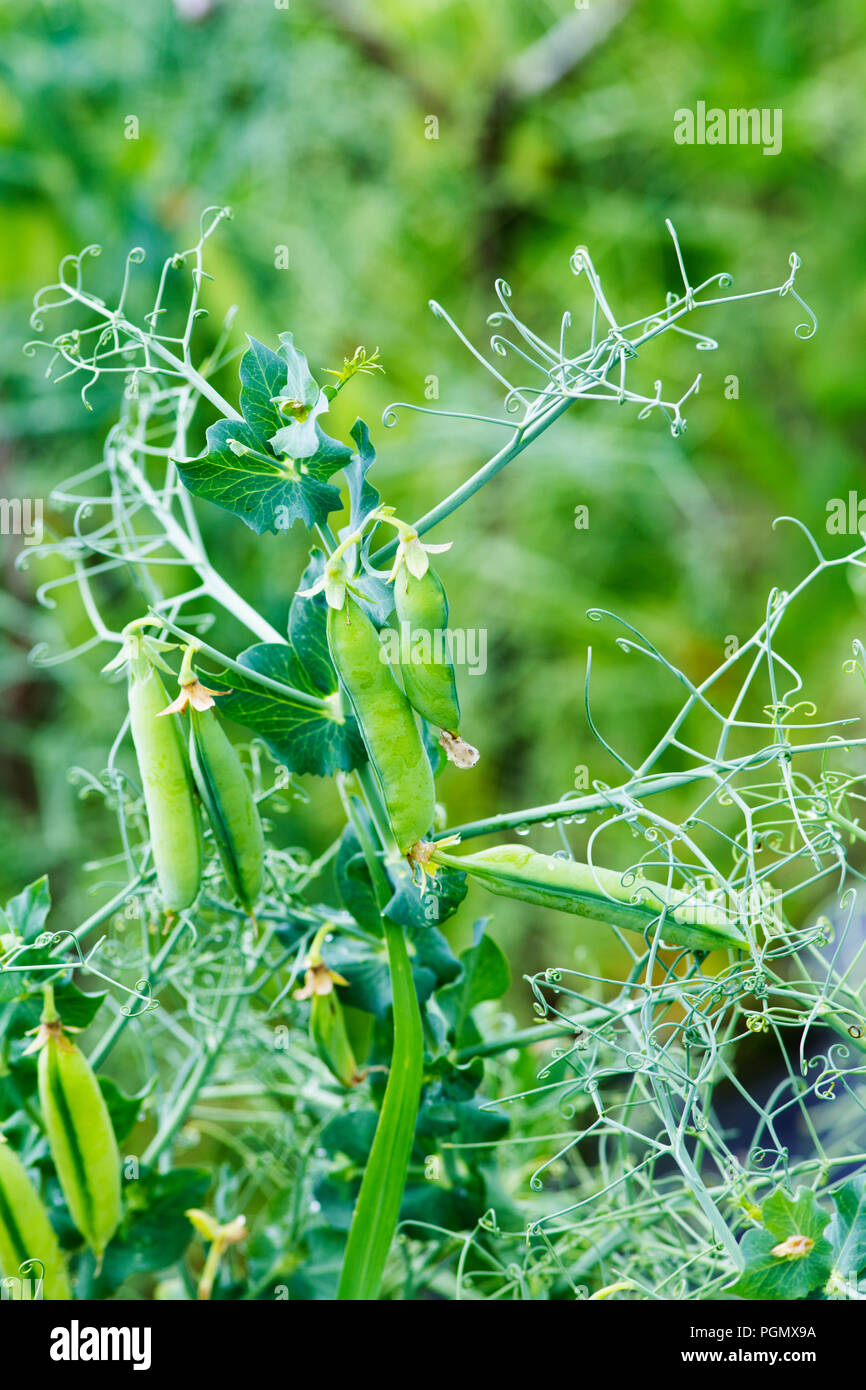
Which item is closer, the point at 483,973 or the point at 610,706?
the point at 483,973

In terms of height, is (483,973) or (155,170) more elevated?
(155,170)

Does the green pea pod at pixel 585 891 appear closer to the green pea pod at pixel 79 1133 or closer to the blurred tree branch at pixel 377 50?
the green pea pod at pixel 79 1133

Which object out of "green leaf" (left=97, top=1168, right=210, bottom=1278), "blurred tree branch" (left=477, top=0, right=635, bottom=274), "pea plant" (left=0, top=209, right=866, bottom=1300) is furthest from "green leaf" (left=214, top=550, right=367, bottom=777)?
"blurred tree branch" (left=477, top=0, right=635, bottom=274)

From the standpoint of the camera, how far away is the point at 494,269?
2.69 feet

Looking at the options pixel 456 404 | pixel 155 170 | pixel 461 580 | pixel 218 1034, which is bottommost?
pixel 218 1034

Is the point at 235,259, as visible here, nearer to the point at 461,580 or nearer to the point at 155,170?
the point at 155,170

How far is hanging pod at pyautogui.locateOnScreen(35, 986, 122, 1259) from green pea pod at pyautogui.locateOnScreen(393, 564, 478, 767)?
0.31 ft

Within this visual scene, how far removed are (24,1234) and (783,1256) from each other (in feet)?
0.47

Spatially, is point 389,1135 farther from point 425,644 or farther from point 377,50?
point 377,50

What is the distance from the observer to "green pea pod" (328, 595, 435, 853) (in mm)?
172

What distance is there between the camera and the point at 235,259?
2.44ft
